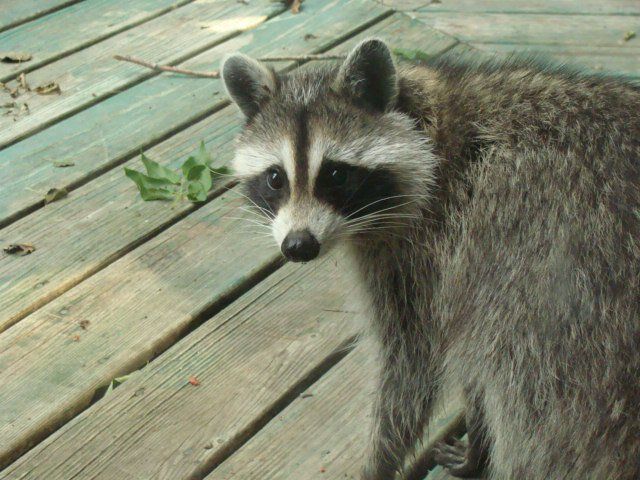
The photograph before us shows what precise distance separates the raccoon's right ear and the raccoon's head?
0.36ft

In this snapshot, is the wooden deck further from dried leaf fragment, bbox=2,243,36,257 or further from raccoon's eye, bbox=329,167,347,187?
raccoon's eye, bbox=329,167,347,187

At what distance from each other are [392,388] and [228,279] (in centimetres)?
81

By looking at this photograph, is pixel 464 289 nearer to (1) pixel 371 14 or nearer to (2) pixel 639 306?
(2) pixel 639 306

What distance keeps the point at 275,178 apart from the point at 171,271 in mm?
787

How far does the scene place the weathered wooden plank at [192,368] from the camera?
101 inches

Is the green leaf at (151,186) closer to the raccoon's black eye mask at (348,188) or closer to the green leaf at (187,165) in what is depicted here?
the green leaf at (187,165)

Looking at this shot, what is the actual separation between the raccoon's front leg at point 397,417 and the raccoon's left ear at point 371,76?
762 millimetres

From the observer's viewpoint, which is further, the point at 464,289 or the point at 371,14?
→ the point at 371,14

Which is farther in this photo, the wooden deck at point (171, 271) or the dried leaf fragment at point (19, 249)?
the dried leaf fragment at point (19, 249)

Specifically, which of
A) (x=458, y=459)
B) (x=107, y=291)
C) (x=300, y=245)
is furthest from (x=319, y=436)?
(x=107, y=291)

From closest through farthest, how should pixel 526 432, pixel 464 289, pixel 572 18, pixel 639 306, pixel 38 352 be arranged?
pixel 639 306 → pixel 526 432 → pixel 464 289 → pixel 38 352 → pixel 572 18

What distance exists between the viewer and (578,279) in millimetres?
2123

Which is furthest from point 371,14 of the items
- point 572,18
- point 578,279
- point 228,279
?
point 578,279

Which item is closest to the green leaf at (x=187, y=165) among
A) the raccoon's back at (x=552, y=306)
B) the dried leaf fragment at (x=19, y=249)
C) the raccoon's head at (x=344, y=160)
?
the dried leaf fragment at (x=19, y=249)
